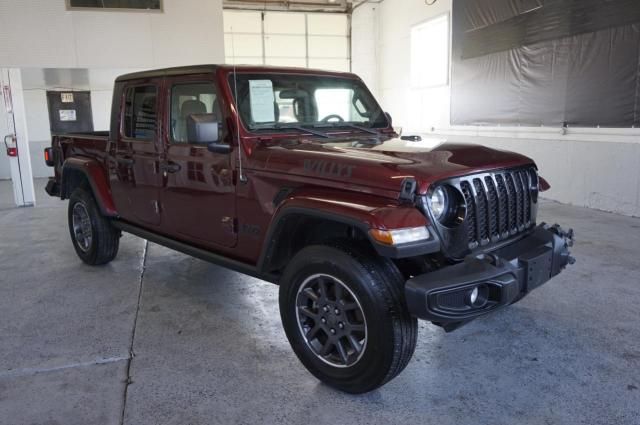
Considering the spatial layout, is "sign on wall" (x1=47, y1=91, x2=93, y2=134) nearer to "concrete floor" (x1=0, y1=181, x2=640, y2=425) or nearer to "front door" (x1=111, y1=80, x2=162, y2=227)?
"concrete floor" (x1=0, y1=181, x2=640, y2=425)

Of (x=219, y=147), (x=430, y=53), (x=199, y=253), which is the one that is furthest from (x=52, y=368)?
(x=430, y=53)

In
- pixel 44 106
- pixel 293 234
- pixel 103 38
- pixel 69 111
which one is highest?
pixel 103 38

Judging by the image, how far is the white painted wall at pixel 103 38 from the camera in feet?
27.2

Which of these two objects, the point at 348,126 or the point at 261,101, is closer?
the point at 261,101

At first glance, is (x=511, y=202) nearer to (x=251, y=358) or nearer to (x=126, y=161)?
(x=251, y=358)

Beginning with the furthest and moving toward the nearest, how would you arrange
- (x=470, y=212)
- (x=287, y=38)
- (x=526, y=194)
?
(x=287, y=38), (x=526, y=194), (x=470, y=212)

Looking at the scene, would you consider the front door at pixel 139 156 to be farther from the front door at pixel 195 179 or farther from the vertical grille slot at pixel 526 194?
the vertical grille slot at pixel 526 194

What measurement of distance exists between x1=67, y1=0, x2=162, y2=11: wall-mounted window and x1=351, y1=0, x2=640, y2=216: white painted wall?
20.1 ft

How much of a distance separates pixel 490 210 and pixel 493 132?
7.54 metres

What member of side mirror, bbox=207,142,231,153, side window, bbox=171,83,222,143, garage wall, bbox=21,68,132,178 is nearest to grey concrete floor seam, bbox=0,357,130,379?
side mirror, bbox=207,142,231,153

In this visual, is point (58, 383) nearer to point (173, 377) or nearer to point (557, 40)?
point (173, 377)

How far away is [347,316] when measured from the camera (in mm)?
2469

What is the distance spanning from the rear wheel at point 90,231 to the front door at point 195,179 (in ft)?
3.78

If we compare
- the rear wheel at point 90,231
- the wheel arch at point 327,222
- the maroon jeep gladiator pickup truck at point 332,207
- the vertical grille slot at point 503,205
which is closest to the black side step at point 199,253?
the maroon jeep gladiator pickup truck at point 332,207
